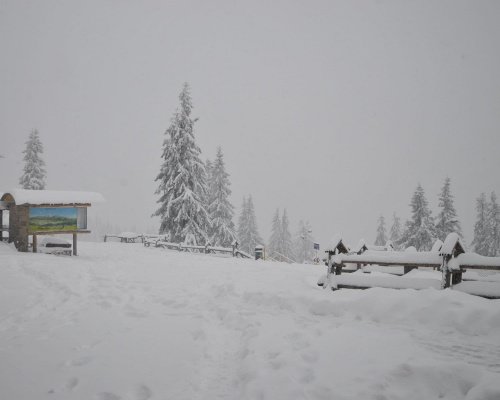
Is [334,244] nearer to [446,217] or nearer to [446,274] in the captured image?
[446,274]

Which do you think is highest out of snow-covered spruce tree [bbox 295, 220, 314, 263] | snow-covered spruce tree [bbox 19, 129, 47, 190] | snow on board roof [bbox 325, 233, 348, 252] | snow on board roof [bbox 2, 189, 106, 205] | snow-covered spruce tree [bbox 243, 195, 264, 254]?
snow-covered spruce tree [bbox 19, 129, 47, 190]

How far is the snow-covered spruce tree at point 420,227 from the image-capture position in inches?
1239

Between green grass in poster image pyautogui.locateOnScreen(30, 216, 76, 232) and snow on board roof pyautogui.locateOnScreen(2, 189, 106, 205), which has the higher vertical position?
snow on board roof pyautogui.locateOnScreen(2, 189, 106, 205)

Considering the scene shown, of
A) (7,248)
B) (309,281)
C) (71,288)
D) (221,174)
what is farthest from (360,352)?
(221,174)

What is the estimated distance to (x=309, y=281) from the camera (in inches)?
361

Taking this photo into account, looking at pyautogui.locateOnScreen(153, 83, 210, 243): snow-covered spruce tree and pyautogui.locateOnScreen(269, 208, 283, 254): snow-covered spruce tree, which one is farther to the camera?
pyautogui.locateOnScreen(269, 208, 283, 254): snow-covered spruce tree

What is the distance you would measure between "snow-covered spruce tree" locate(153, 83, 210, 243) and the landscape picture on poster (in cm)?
863

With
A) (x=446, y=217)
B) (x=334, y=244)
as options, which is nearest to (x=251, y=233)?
(x=446, y=217)

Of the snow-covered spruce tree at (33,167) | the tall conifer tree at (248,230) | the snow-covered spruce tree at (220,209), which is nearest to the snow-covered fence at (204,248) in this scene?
the snow-covered spruce tree at (220,209)

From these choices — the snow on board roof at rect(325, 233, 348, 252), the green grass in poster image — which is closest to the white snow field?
the snow on board roof at rect(325, 233, 348, 252)

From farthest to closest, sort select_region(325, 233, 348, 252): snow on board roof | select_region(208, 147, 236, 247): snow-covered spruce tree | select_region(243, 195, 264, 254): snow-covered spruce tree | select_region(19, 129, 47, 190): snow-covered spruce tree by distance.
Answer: select_region(243, 195, 264, 254): snow-covered spruce tree → select_region(19, 129, 47, 190): snow-covered spruce tree → select_region(208, 147, 236, 247): snow-covered spruce tree → select_region(325, 233, 348, 252): snow on board roof

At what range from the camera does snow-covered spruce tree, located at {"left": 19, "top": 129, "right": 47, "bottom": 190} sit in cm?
3291

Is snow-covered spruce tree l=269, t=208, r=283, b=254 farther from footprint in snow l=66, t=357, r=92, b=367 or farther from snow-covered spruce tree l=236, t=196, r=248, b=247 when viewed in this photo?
footprint in snow l=66, t=357, r=92, b=367

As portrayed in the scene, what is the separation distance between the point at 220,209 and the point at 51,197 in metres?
16.6
